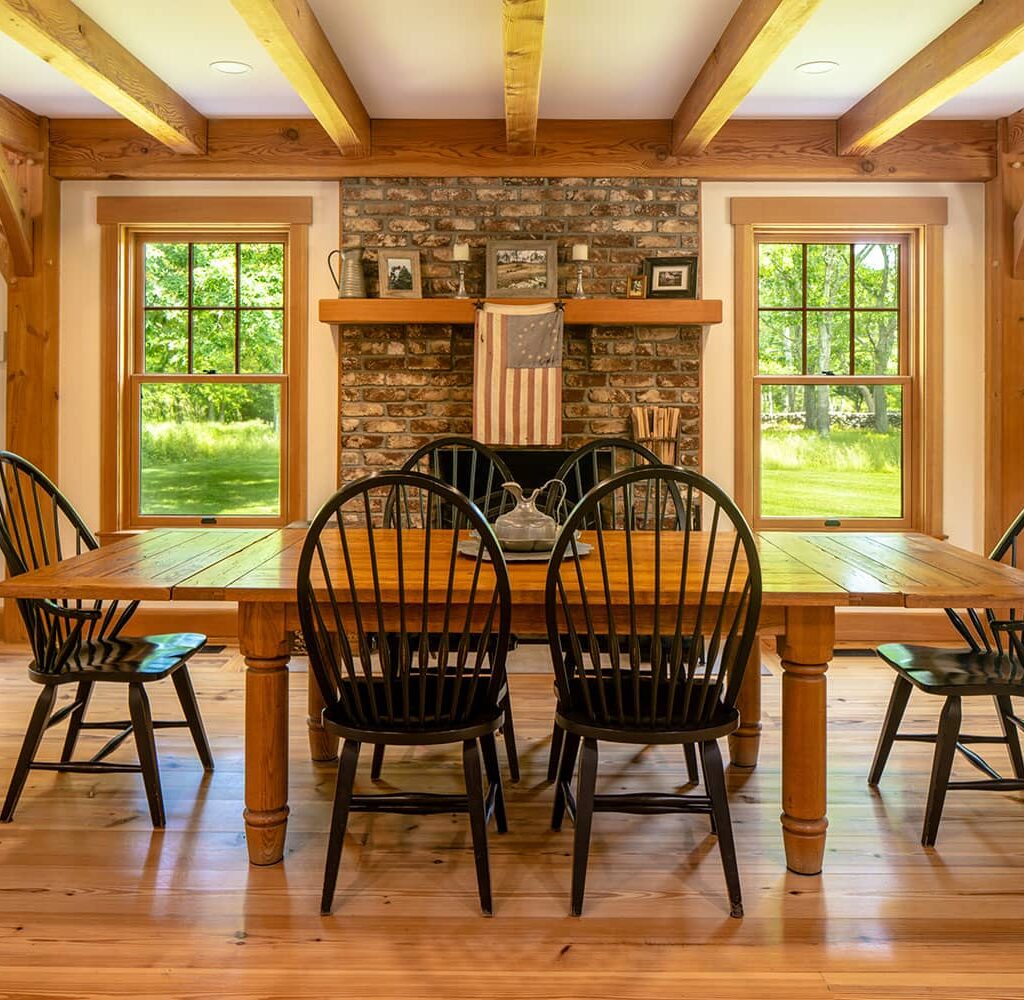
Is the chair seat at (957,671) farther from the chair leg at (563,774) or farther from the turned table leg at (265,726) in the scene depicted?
the turned table leg at (265,726)

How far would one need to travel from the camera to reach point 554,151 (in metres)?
4.52

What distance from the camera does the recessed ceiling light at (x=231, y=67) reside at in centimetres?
380

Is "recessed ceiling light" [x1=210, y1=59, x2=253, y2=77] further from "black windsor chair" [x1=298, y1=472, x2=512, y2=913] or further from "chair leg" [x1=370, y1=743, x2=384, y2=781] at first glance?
→ "chair leg" [x1=370, y1=743, x2=384, y2=781]

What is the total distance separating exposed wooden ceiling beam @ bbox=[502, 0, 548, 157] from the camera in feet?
9.45

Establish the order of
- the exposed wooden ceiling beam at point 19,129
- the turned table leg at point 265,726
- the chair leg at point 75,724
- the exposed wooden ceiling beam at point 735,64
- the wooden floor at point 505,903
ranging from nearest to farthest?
the wooden floor at point 505,903 → the turned table leg at point 265,726 → the chair leg at point 75,724 → the exposed wooden ceiling beam at point 735,64 → the exposed wooden ceiling beam at point 19,129

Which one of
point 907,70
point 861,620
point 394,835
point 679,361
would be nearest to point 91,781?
point 394,835

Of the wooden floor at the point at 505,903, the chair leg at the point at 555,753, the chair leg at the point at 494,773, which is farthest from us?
the chair leg at the point at 555,753

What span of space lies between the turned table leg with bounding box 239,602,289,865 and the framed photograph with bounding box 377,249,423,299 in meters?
2.69

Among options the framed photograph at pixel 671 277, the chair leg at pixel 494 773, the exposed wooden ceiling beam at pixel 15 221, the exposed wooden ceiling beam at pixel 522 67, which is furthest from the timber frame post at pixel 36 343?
the chair leg at pixel 494 773

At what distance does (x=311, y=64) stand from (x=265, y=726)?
7.96 ft

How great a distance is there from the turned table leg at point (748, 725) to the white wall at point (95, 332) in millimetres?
2556

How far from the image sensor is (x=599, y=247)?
4.57m

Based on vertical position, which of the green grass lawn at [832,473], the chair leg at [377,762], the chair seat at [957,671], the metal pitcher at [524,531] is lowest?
the chair leg at [377,762]

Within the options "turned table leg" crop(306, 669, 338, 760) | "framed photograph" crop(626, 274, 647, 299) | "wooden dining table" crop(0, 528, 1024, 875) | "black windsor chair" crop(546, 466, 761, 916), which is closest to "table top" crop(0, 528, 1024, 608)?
"wooden dining table" crop(0, 528, 1024, 875)
